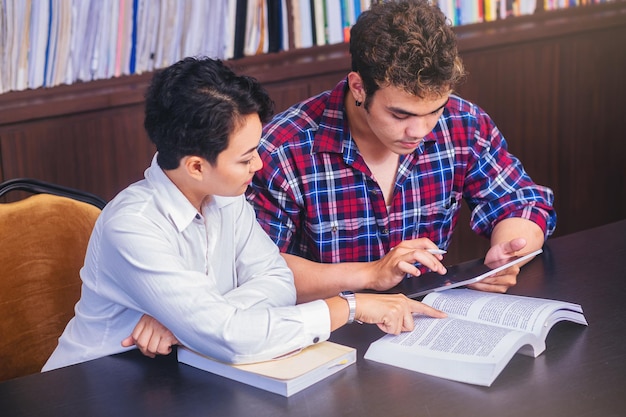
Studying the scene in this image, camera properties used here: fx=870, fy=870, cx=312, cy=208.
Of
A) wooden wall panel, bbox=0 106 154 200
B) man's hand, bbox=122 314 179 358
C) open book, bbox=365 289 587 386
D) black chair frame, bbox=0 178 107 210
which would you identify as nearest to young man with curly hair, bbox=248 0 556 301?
open book, bbox=365 289 587 386

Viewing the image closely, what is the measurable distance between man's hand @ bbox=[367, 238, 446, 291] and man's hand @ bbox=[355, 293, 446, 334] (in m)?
0.18

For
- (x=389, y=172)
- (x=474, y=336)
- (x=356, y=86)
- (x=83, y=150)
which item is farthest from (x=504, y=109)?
(x=474, y=336)

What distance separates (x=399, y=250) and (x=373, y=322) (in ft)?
0.97

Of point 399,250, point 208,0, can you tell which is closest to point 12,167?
point 208,0

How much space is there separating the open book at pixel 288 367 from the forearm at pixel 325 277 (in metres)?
0.41

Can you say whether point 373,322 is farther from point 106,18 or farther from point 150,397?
point 106,18

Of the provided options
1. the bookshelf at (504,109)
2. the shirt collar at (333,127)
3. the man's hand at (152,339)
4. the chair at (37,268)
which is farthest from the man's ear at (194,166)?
the bookshelf at (504,109)

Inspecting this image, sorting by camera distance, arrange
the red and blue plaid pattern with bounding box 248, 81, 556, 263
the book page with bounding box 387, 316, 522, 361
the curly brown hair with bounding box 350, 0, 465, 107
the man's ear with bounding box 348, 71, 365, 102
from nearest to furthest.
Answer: the book page with bounding box 387, 316, 522, 361, the curly brown hair with bounding box 350, 0, 465, 107, the man's ear with bounding box 348, 71, 365, 102, the red and blue plaid pattern with bounding box 248, 81, 556, 263

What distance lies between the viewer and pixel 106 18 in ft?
7.92

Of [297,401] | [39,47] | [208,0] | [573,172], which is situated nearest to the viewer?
[297,401]

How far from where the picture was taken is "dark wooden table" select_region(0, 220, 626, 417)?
1.23m

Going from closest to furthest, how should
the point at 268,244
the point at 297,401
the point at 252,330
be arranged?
1. the point at 297,401
2. the point at 252,330
3. the point at 268,244

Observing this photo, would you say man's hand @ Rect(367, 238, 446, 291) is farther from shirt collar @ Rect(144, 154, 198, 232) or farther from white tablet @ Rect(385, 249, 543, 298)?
shirt collar @ Rect(144, 154, 198, 232)

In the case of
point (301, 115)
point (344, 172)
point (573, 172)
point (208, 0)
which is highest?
point (208, 0)
